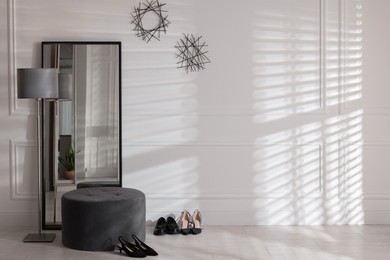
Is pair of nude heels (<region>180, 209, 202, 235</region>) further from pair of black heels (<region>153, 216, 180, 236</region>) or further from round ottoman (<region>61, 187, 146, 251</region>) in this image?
round ottoman (<region>61, 187, 146, 251</region>)

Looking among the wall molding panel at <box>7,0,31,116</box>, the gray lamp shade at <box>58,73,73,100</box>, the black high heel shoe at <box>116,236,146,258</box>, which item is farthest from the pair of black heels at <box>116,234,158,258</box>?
the wall molding panel at <box>7,0,31,116</box>

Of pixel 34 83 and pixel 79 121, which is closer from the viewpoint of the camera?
pixel 34 83

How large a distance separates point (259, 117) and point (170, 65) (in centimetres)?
96

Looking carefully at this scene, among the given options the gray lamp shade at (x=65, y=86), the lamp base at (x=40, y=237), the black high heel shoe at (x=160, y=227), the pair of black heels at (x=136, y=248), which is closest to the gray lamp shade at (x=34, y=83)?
the gray lamp shade at (x=65, y=86)

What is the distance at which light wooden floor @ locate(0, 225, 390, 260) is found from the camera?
4703 mm

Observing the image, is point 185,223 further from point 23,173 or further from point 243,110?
point 23,173

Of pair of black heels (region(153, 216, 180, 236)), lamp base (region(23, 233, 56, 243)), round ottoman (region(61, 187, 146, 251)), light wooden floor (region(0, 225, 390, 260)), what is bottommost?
light wooden floor (region(0, 225, 390, 260))

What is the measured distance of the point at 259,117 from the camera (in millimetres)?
5734

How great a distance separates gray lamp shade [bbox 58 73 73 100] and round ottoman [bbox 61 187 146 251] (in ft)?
3.32

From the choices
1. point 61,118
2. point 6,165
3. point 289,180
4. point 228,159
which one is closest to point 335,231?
point 289,180

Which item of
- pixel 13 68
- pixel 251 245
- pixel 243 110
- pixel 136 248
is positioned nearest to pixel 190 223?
pixel 251 245

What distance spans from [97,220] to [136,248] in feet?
1.33

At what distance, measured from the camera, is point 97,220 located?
4855 millimetres

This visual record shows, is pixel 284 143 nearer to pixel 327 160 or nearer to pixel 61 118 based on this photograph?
pixel 327 160
